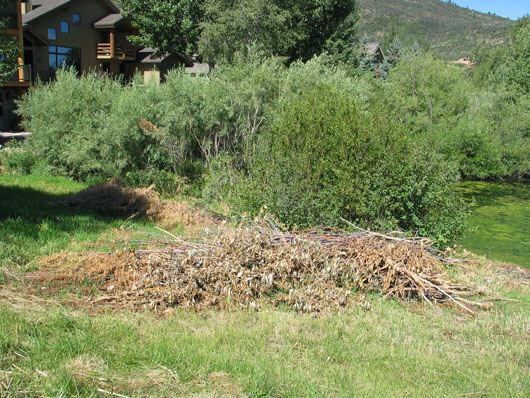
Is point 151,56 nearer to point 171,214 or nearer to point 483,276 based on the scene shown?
point 171,214

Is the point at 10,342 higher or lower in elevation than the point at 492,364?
higher

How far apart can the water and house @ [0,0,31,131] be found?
82.4ft

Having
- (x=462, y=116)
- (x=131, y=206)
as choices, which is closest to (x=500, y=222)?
(x=131, y=206)

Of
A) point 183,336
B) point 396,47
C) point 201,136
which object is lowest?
point 183,336

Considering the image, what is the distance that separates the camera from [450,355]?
4.98m

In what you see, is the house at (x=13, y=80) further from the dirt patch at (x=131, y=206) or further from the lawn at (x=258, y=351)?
the lawn at (x=258, y=351)

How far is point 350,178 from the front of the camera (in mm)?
9648

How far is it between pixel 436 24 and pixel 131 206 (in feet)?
580

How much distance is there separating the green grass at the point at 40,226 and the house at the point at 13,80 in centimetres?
2031

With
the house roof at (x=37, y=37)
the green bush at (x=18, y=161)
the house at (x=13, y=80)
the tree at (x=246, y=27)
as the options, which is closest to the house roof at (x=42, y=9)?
the house roof at (x=37, y=37)

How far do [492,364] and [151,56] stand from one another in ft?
126

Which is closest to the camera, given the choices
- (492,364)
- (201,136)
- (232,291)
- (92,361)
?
(92,361)

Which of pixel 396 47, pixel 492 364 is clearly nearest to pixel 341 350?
pixel 492 364

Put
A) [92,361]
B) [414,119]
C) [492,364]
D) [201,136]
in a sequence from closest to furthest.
→ [92,361] → [492,364] → [201,136] → [414,119]
